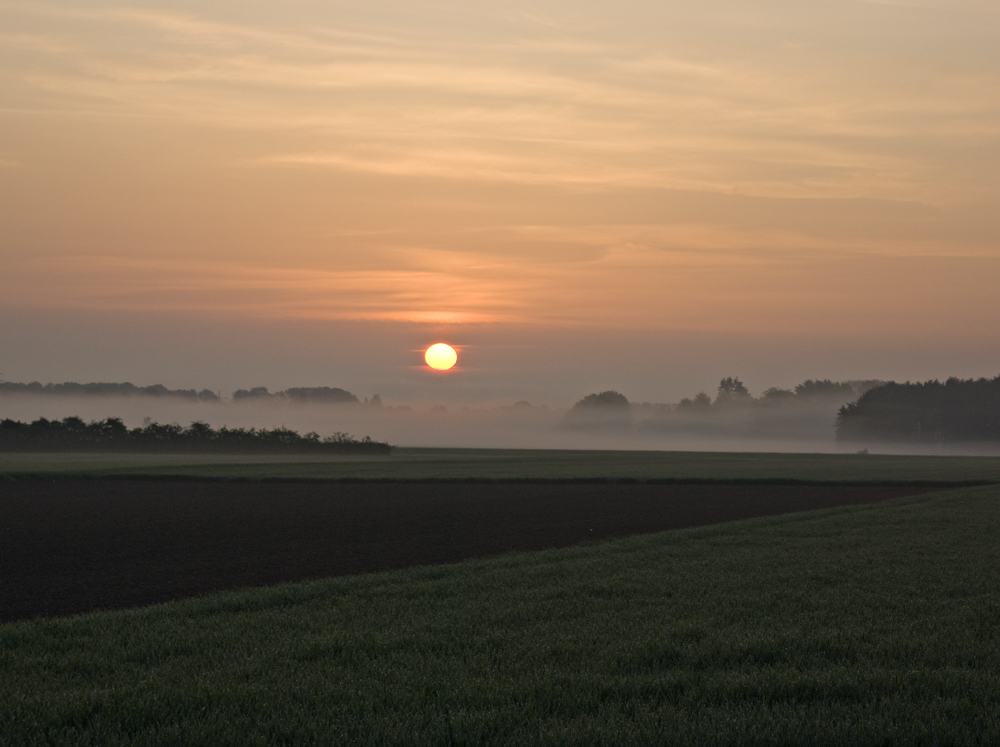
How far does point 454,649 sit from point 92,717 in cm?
383

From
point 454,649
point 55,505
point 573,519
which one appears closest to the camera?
point 454,649

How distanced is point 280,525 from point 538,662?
18864mm

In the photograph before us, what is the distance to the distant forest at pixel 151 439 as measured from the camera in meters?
87.1

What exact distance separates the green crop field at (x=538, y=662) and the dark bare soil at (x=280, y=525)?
11.5 ft

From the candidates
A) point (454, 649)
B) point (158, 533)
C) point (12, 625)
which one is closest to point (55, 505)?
point (158, 533)

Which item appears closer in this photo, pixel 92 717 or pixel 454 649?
pixel 92 717

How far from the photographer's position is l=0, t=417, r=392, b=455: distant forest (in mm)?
87125

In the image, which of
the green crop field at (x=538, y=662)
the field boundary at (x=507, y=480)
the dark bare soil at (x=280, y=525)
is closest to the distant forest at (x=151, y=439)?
the field boundary at (x=507, y=480)

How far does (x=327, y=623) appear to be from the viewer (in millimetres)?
12023

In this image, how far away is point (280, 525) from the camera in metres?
27.3

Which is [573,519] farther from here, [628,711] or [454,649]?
[628,711]

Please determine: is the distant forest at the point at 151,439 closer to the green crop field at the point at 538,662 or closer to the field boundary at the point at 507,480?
the field boundary at the point at 507,480

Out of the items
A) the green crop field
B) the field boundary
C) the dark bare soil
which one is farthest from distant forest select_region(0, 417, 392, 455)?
the green crop field

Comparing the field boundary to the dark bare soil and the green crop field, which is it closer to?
the dark bare soil
